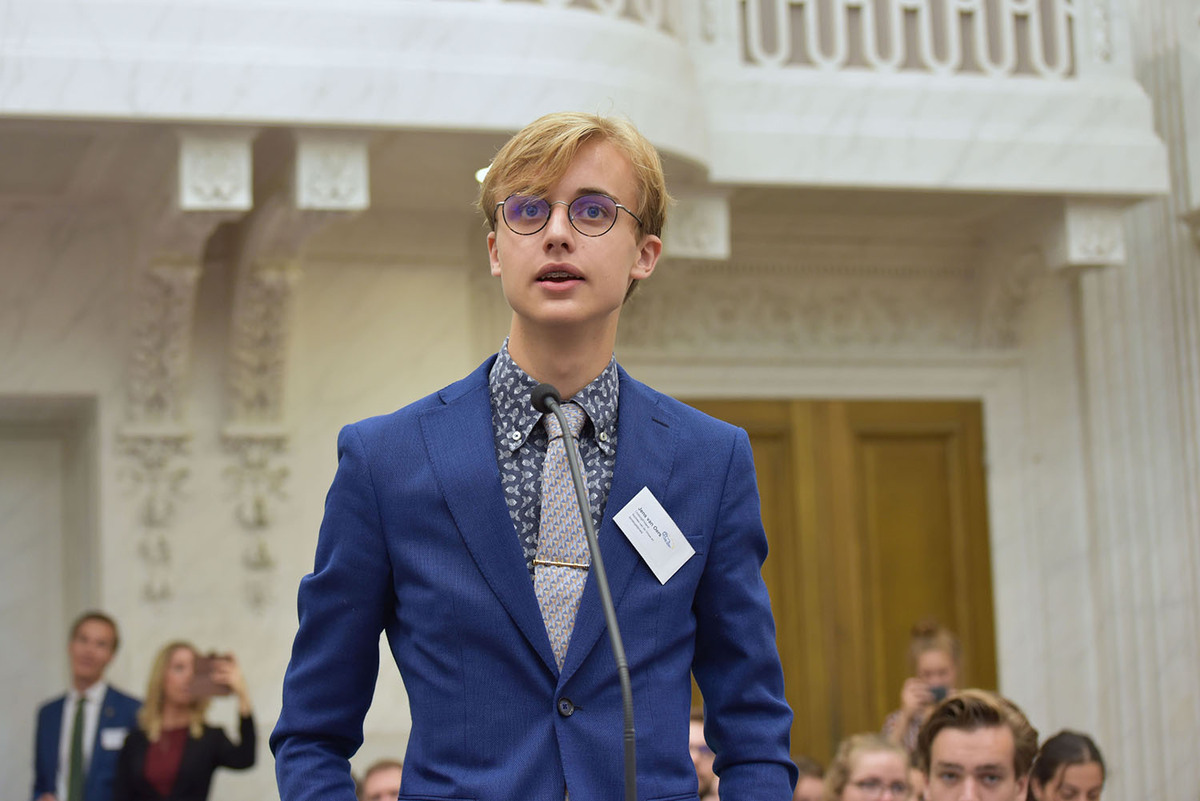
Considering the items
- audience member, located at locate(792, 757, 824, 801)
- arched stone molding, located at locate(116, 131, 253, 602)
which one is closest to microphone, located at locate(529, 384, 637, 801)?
audience member, located at locate(792, 757, 824, 801)

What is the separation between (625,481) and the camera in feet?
6.36

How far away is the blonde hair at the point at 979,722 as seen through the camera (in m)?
4.14

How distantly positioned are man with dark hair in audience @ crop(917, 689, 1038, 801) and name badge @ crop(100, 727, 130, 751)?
3070mm

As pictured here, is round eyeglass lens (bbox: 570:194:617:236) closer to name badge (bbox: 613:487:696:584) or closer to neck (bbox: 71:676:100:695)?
name badge (bbox: 613:487:696:584)

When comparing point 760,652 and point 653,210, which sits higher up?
point 653,210

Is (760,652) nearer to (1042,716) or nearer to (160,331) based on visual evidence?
(160,331)

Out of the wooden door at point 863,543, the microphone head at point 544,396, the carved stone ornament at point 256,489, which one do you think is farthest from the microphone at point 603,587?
the wooden door at point 863,543

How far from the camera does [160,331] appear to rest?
272 inches

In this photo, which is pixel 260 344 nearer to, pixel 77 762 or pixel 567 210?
pixel 77 762

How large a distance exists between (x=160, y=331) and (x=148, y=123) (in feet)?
3.75

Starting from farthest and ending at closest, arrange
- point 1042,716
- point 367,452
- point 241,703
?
point 1042,716
point 241,703
point 367,452

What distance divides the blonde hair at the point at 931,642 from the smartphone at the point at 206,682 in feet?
8.69

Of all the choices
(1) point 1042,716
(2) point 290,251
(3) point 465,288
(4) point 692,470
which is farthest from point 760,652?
(1) point 1042,716

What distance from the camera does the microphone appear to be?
172 cm
